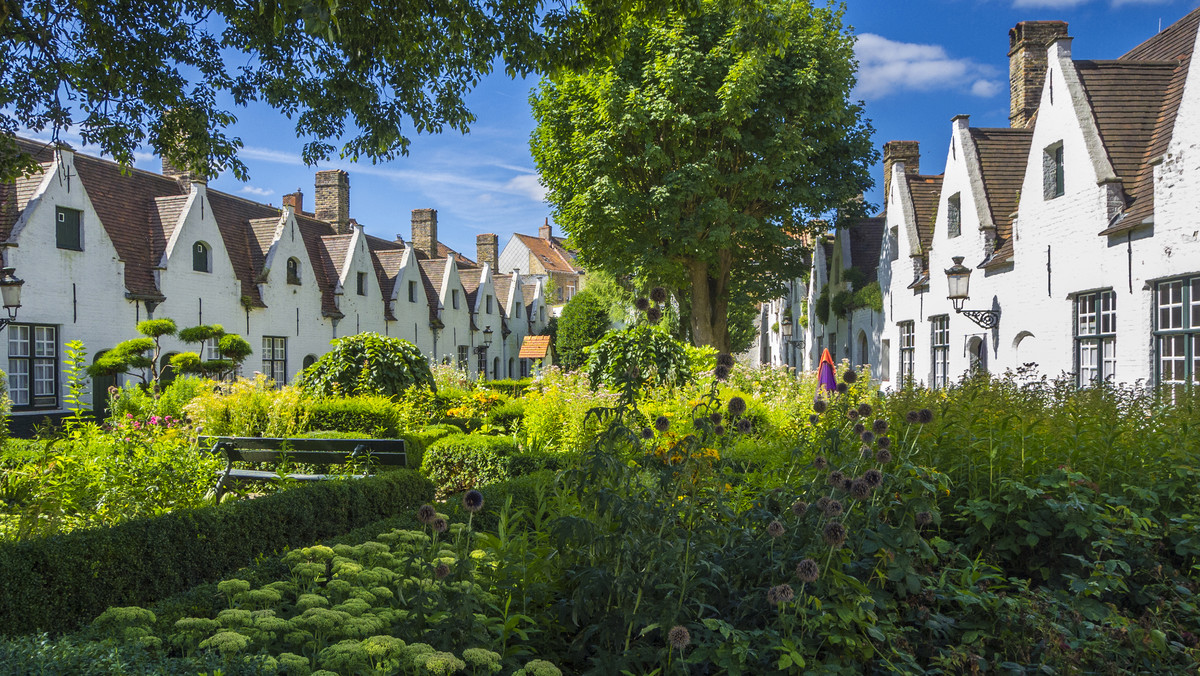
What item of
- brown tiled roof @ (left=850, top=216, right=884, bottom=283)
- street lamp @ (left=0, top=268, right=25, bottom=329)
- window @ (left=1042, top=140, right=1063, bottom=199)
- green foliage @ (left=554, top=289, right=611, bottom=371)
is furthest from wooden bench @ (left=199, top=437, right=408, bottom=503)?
green foliage @ (left=554, top=289, right=611, bottom=371)

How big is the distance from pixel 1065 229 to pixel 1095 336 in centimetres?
221

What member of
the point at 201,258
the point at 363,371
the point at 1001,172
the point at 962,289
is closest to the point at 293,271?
the point at 201,258

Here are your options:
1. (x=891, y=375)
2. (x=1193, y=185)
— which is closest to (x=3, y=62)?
(x=1193, y=185)

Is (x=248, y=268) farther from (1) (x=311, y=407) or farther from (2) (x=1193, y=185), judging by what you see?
(2) (x=1193, y=185)

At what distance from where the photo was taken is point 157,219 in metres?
22.9

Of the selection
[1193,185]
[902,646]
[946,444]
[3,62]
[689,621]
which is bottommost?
[902,646]

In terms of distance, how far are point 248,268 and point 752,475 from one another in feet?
81.8

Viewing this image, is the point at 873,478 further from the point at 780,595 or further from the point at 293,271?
the point at 293,271

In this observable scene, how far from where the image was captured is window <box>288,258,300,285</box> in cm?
2747

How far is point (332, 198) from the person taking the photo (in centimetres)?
3450

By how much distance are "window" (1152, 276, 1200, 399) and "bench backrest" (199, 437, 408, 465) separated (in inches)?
421

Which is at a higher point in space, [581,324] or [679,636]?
[581,324]

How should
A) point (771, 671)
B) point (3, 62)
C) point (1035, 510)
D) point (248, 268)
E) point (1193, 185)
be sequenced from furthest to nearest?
point (248, 268)
point (1193, 185)
point (3, 62)
point (1035, 510)
point (771, 671)

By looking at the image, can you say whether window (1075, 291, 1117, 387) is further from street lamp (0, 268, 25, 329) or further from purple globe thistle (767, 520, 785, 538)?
street lamp (0, 268, 25, 329)
